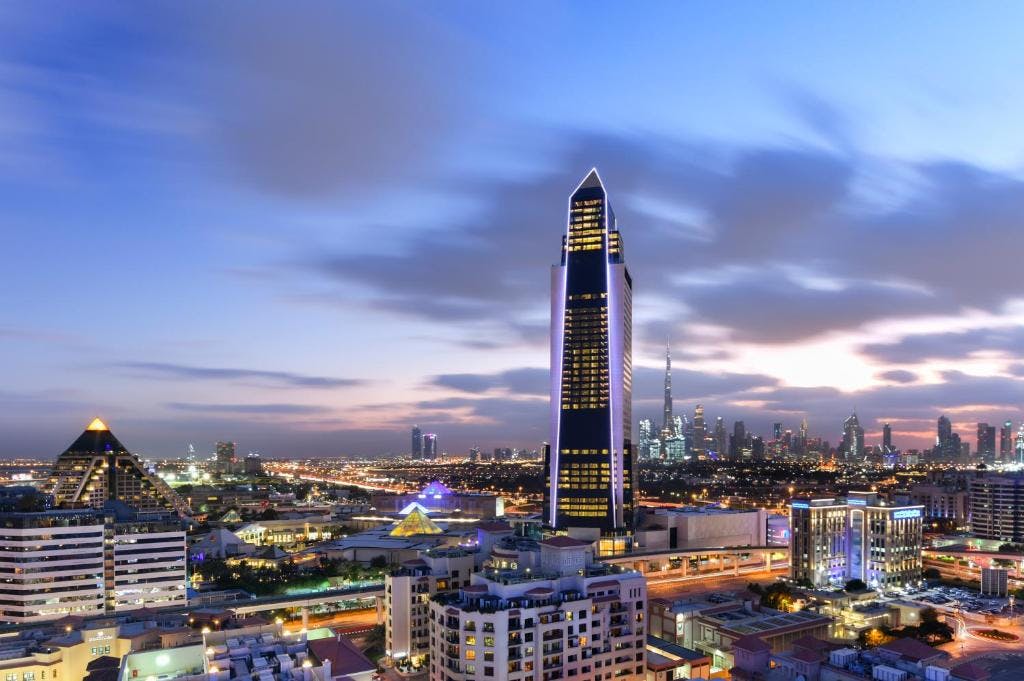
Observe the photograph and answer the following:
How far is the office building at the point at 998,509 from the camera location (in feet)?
282

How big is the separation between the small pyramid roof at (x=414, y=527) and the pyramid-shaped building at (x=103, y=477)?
3061 centimetres

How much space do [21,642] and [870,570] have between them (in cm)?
5603

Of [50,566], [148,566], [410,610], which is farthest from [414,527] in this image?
[410,610]

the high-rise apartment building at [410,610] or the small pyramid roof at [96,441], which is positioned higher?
the small pyramid roof at [96,441]

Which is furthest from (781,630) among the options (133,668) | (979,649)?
(133,668)

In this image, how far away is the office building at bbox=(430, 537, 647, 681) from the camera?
1262 inches

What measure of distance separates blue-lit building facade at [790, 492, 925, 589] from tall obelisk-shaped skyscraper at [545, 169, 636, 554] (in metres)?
22.2

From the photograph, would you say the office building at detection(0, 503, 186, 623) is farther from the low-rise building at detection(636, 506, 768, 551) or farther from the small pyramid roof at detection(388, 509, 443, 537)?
the low-rise building at detection(636, 506, 768, 551)

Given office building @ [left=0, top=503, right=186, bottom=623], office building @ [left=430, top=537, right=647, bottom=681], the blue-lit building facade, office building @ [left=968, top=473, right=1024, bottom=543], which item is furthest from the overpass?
office building @ [left=0, top=503, right=186, bottom=623]

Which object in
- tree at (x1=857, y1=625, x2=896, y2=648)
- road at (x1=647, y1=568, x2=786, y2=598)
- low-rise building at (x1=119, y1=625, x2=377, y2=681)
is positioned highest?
low-rise building at (x1=119, y1=625, x2=377, y2=681)

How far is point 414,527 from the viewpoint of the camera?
258 ft

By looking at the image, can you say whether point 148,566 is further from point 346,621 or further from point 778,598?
point 778,598

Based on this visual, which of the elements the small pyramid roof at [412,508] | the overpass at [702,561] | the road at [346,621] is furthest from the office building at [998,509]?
the road at [346,621]

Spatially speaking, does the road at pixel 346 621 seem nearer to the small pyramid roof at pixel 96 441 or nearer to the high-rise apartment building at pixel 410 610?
the high-rise apartment building at pixel 410 610
